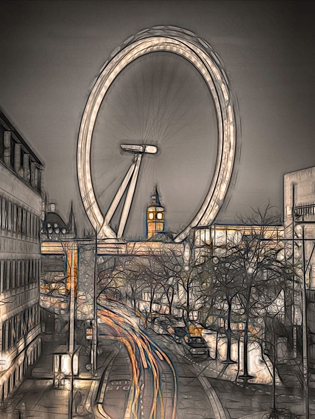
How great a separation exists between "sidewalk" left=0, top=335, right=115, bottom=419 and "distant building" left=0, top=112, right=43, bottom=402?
0.24 feet

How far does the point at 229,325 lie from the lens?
12.5ft

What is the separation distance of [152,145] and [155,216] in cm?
51

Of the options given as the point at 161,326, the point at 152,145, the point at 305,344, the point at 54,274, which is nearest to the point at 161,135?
the point at 152,145

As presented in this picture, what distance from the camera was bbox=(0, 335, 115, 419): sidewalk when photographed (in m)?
3.70

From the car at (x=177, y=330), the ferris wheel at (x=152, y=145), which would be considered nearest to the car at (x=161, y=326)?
the car at (x=177, y=330)

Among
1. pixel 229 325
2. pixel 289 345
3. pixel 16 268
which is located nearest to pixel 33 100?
pixel 16 268

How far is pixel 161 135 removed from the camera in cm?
394

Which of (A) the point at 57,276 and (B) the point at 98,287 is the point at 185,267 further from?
(A) the point at 57,276

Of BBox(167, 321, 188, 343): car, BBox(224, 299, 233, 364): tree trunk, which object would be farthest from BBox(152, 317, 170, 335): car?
BBox(224, 299, 233, 364): tree trunk

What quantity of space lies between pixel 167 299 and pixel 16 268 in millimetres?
1077

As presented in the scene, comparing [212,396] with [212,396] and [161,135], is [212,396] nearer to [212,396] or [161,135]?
[212,396]

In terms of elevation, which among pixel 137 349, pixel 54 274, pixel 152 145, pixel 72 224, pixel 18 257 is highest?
pixel 152 145

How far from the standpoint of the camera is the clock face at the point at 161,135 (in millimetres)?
3906

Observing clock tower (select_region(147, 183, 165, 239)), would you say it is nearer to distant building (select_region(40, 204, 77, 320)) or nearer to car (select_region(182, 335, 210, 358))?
distant building (select_region(40, 204, 77, 320))
